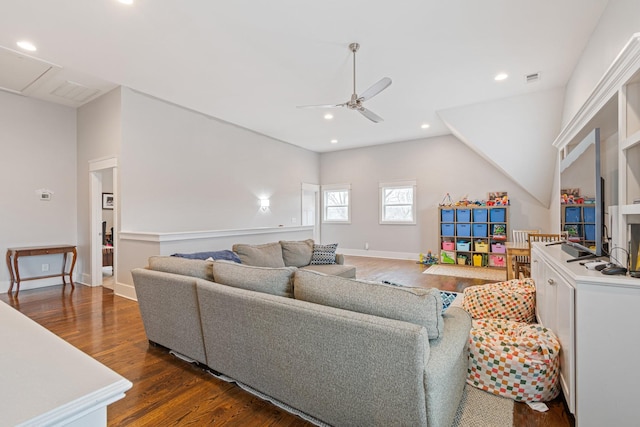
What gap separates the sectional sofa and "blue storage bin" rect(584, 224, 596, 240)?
3.93 ft

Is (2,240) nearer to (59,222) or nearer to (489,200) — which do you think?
(59,222)

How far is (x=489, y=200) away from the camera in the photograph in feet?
21.1

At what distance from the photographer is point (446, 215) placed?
6809 millimetres

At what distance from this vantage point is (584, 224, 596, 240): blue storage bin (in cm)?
218

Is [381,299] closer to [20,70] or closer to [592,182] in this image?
[592,182]

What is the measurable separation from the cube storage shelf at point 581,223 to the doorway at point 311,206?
6.06 metres

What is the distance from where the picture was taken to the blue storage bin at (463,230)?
21.4 feet

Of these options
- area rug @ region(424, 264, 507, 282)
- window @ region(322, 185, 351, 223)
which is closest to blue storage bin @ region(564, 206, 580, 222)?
area rug @ region(424, 264, 507, 282)

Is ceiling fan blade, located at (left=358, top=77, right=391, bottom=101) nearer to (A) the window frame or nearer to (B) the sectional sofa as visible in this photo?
(B) the sectional sofa

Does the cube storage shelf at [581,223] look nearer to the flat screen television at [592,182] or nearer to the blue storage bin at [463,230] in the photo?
the flat screen television at [592,182]

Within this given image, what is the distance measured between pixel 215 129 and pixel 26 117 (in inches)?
112

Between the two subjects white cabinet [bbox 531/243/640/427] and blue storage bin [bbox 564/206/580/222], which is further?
blue storage bin [bbox 564/206/580/222]

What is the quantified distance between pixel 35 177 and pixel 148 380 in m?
4.67

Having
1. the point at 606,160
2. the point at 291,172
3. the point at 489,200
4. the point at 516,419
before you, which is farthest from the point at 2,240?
the point at 489,200
